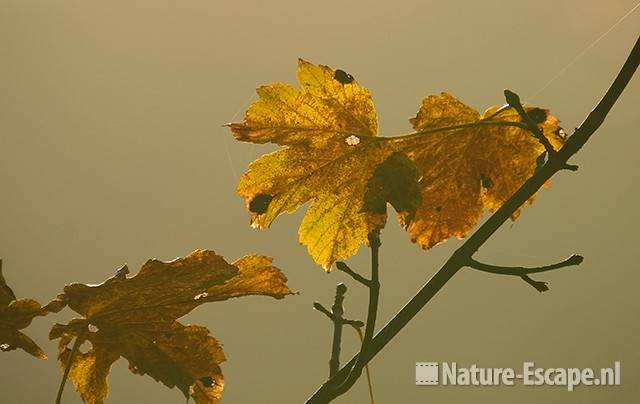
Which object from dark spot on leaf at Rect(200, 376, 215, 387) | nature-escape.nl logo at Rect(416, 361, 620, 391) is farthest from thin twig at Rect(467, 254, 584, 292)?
nature-escape.nl logo at Rect(416, 361, 620, 391)

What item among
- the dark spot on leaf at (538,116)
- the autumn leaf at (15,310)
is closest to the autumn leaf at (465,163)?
the dark spot on leaf at (538,116)

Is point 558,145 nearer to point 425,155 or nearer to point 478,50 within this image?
point 425,155

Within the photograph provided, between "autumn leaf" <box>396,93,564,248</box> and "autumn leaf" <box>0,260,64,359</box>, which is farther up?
"autumn leaf" <box>396,93,564,248</box>

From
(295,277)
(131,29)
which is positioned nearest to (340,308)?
(295,277)

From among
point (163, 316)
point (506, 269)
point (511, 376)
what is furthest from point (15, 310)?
point (511, 376)

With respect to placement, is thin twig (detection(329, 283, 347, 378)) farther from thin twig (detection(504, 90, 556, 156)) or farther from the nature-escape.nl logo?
the nature-escape.nl logo
